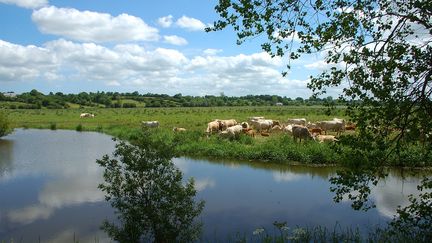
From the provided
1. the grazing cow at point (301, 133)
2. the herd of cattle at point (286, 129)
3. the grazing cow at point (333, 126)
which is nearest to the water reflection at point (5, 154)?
the herd of cattle at point (286, 129)

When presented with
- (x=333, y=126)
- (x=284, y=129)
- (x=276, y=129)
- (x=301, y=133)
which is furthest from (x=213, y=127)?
(x=333, y=126)

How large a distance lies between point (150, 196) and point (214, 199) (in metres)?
5.78

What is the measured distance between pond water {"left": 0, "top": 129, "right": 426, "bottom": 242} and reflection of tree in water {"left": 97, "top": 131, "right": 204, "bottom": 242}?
1351 millimetres

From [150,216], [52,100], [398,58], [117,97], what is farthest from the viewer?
[117,97]

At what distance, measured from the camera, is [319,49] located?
7.49 meters

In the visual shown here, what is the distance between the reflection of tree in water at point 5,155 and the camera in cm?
2217

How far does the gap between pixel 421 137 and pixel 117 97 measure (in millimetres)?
136310

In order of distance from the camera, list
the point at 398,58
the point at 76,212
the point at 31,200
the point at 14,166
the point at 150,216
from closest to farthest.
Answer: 1. the point at 398,58
2. the point at 150,216
3. the point at 76,212
4. the point at 31,200
5. the point at 14,166

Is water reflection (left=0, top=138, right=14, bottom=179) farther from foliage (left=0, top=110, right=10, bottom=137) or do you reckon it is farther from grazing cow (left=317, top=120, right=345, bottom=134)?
grazing cow (left=317, top=120, right=345, bottom=134)

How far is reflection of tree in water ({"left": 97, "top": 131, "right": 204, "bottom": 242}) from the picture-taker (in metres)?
9.52

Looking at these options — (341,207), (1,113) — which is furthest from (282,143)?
(1,113)

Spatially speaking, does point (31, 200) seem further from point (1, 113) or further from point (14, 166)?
point (1, 113)

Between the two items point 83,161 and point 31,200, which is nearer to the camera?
point 31,200

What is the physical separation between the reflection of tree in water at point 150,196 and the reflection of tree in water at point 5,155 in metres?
13.8
